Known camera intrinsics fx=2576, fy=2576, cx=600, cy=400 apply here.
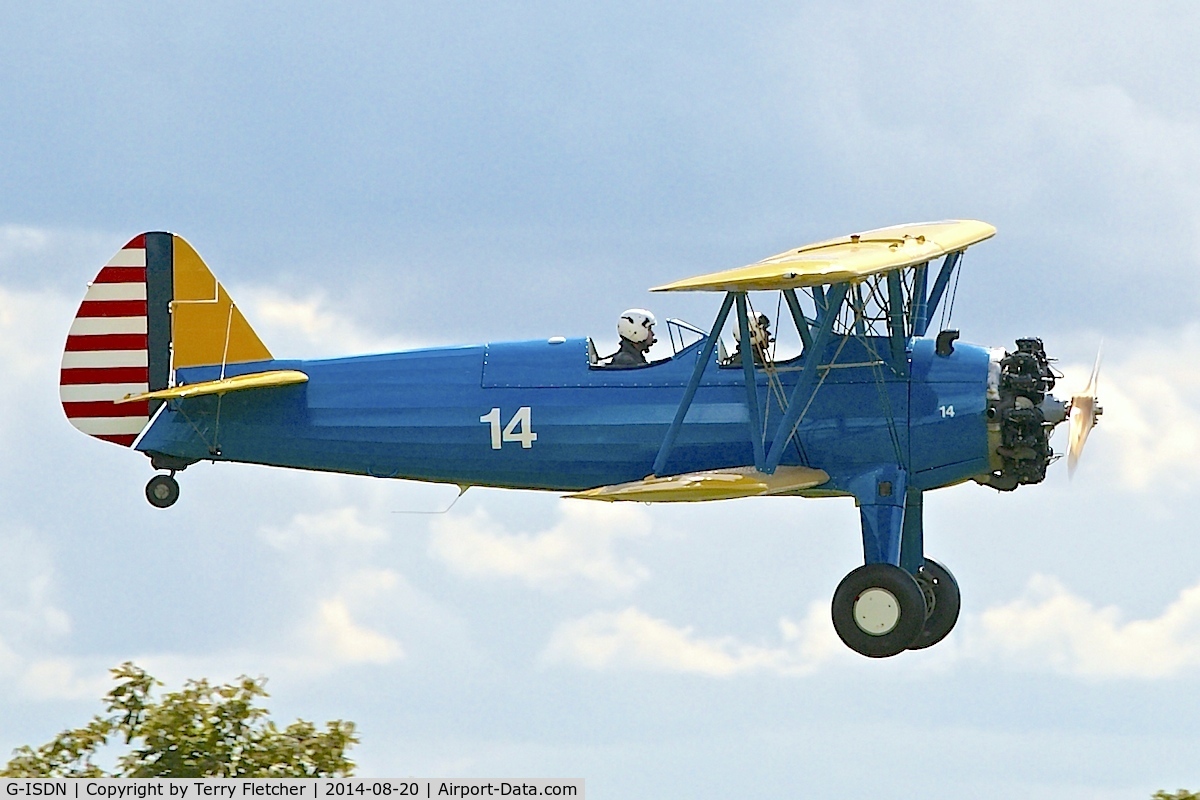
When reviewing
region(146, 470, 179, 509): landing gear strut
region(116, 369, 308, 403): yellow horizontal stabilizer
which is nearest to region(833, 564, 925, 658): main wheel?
region(116, 369, 308, 403): yellow horizontal stabilizer

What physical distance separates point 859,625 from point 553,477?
2.94m

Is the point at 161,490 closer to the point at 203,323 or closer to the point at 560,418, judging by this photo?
the point at 203,323

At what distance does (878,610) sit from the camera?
1975 centimetres

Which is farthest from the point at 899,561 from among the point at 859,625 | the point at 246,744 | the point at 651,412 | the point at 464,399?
the point at 246,744

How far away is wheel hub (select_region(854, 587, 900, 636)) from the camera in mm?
19703

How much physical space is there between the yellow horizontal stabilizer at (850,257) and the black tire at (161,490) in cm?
563

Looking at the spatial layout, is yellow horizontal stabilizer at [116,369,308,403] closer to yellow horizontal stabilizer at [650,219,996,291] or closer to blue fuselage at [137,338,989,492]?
blue fuselage at [137,338,989,492]

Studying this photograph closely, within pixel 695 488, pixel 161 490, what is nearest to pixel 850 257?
pixel 695 488

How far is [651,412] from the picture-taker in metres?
20.7

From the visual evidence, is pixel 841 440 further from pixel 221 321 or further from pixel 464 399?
pixel 221 321

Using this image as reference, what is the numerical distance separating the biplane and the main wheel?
0.05 feet

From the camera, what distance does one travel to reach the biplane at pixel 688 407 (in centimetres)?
1989

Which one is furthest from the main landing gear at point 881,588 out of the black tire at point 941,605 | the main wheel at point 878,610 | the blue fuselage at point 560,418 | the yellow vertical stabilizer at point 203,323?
the yellow vertical stabilizer at point 203,323
